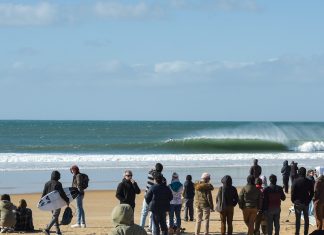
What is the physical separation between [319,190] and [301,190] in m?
0.51

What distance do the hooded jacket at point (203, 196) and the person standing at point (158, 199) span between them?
1170mm

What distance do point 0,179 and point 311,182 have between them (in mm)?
18733

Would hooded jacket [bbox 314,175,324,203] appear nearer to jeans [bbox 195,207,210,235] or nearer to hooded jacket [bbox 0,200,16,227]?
jeans [bbox 195,207,210,235]

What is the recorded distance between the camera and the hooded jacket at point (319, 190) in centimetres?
1539

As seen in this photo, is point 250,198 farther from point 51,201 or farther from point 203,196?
point 51,201

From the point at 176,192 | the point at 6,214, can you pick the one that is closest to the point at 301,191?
the point at 176,192

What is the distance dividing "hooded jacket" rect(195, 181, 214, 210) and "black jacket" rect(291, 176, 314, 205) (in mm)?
1565

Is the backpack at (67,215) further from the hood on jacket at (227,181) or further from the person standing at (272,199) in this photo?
the person standing at (272,199)

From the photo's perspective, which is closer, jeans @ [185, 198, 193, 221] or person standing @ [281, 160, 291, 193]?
jeans @ [185, 198, 193, 221]

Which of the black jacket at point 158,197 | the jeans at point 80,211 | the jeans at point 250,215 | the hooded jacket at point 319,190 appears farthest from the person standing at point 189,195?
the black jacket at point 158,197

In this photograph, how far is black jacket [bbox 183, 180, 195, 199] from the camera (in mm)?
17578

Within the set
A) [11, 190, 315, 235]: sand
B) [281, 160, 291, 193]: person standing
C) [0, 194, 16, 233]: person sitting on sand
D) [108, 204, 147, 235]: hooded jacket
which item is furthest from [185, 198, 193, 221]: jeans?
[108, 204, 147, 235]: hooded jacket

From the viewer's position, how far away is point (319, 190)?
15461 millimetres

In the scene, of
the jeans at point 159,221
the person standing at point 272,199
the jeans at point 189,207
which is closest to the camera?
the jeans at point 159,221
